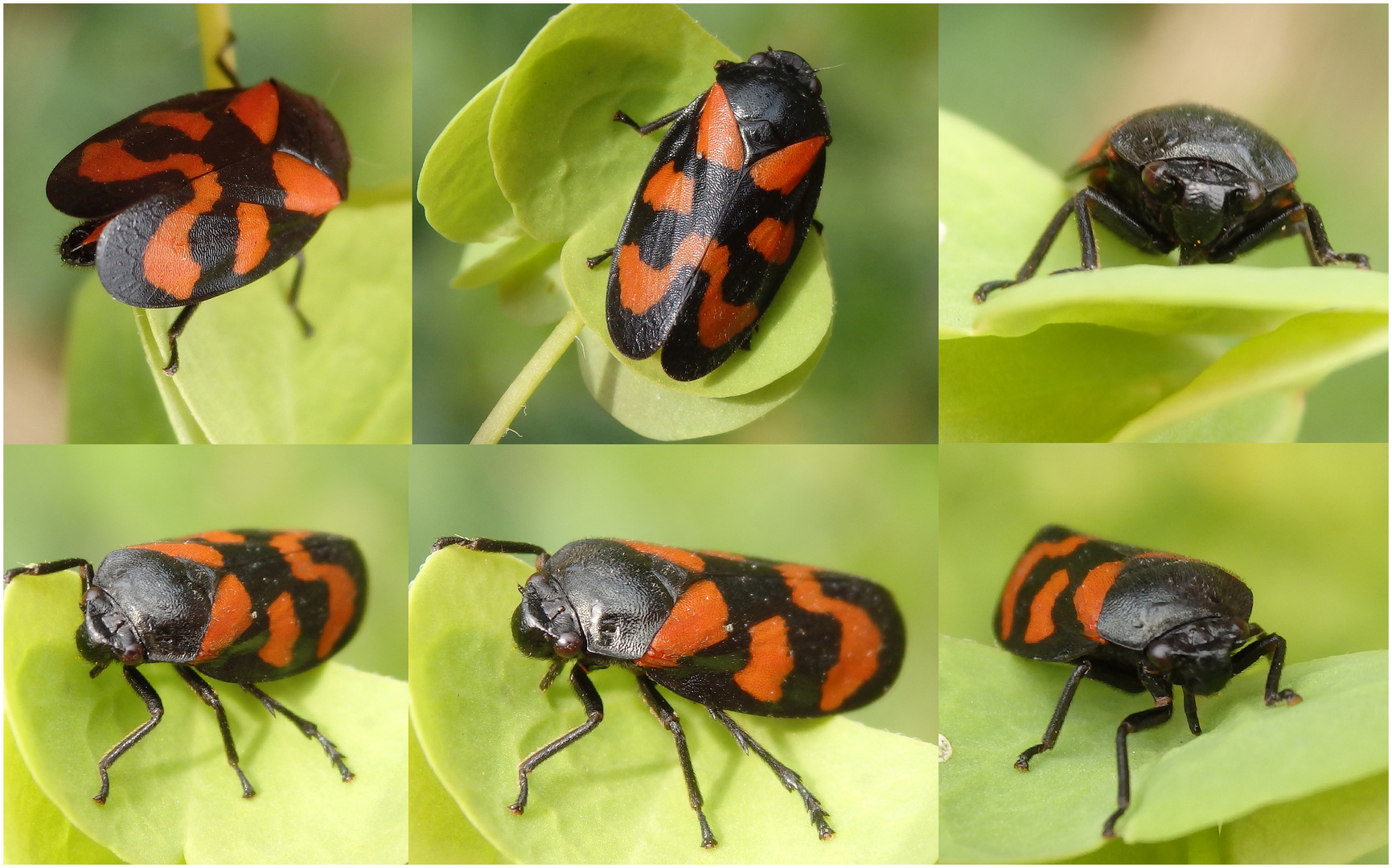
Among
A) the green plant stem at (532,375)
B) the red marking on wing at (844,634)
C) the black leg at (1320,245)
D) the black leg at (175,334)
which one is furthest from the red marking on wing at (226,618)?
the black leg at (1320,245)

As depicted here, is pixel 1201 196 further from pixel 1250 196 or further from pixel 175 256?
pixel 175 256

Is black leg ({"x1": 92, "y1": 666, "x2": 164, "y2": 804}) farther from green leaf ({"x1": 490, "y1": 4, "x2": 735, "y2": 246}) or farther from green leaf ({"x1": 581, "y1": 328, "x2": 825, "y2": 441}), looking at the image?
green leaf ({"x1": 490, "y1": 4, "x2": 735, "y2": 246})

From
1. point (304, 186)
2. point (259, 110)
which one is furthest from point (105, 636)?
point (259, 110)

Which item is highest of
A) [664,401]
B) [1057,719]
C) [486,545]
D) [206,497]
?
[664,401]

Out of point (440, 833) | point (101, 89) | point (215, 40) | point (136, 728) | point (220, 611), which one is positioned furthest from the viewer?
point (101, 89)

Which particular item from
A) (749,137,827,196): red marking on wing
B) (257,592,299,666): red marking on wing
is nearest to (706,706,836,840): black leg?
(257,592,299,666): red marking on wing

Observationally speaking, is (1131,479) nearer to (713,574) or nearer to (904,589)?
(904,589)

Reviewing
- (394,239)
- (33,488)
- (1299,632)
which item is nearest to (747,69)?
(394,239)
